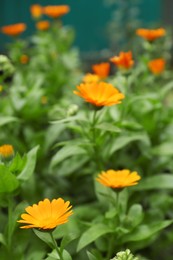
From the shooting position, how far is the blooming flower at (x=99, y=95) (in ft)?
3.89

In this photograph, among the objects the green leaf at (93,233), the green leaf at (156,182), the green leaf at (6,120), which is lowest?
the green leaf at (156,182)

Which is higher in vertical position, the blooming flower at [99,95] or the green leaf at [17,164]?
the blooming flower at [99,95]

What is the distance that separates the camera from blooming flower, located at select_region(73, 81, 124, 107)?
1187 millimetres

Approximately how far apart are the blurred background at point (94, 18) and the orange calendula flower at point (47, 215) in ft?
12.7

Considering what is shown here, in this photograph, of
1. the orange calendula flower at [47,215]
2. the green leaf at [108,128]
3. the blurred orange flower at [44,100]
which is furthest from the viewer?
the blurred orange flower at [44,100]

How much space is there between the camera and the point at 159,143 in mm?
1689

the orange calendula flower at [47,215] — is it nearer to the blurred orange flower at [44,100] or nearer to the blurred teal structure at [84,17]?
the blurred orange flower at [44,100]

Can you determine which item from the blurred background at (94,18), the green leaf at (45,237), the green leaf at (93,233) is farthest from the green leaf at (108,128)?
the blurred background at (94,18)

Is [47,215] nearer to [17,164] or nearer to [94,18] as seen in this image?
[17,164]

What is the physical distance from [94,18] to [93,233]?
4.17 metres

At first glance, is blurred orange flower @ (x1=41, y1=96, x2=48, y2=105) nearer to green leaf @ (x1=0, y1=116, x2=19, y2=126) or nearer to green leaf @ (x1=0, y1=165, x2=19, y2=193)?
green leaf @ (x1=0, y1=116, x2=19, y2=126)

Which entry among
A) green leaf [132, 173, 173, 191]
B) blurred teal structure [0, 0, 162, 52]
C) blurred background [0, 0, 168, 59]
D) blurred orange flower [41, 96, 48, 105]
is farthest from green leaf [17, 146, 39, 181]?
blurred teal structure [0, 0, 162, 52]

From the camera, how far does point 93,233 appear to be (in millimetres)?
1242

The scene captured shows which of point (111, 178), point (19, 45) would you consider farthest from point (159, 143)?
point (19, 45)
